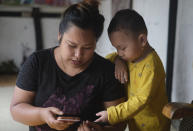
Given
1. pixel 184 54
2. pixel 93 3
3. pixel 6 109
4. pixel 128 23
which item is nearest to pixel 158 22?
pixel 184 54

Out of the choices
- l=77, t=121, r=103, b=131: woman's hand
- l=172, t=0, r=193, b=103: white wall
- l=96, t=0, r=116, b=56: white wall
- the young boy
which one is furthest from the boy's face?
l=96, t=0, r=116, b=56: white wall

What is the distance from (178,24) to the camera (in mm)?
1707

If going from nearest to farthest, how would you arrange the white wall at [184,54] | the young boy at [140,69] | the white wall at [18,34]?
the young boy at [140,69] → the white wall at [184,54] → the white wall at [18,34]

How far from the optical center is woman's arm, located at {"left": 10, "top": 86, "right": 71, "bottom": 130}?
0.85 meters

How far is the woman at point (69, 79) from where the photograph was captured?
867 millimetres

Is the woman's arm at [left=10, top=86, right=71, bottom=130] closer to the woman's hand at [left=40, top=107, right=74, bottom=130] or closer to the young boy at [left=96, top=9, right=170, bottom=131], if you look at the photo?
the woman's hand at [left=40, top=107, right=74, bottom=130]

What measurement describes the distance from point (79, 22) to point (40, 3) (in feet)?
13.8

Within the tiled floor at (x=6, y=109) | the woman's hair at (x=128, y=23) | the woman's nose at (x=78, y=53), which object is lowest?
the tiled floor at (x=6, y=109)

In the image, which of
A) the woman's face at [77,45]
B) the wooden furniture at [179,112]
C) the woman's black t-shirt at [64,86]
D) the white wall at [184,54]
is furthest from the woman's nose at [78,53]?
the white wall at [184,54]

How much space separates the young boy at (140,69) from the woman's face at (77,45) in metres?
0.17

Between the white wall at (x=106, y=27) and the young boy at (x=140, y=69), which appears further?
the white wall at (x=106, y=27)

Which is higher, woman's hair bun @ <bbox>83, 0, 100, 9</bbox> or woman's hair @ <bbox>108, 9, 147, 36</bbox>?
woman's hair bun @ <bbox>83, 0, 100, 9</bbox>

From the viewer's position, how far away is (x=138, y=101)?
90 cm

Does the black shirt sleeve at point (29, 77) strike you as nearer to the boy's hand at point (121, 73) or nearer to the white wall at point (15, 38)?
the boy's hand at point (121, 73)
